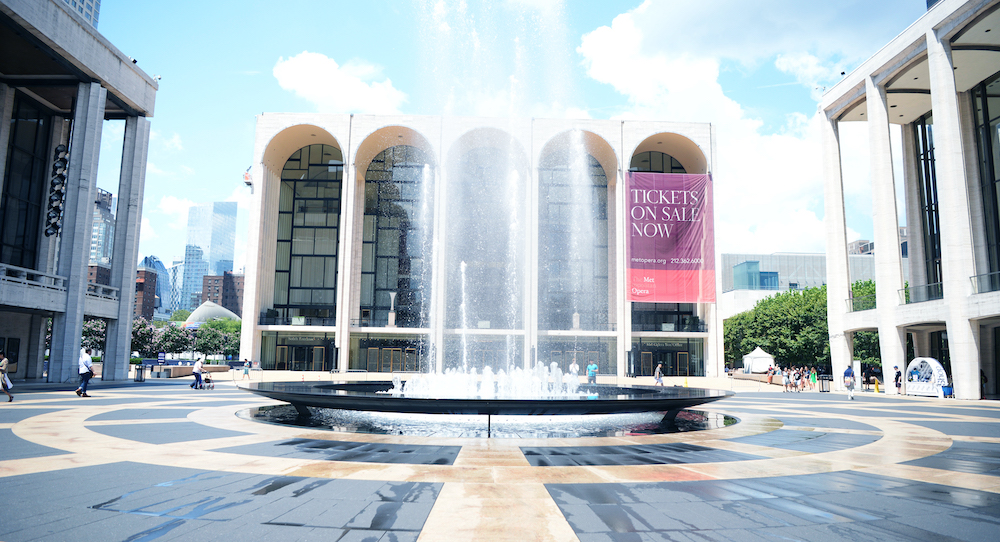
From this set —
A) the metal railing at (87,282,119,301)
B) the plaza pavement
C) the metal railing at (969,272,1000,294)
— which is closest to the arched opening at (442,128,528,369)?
the metal railing at (87,282,119,301)

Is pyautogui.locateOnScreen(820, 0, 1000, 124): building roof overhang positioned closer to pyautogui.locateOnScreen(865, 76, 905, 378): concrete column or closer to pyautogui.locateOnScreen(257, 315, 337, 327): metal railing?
pyautogui.locateOnScreen(865, 76, 905, 378): concrete column

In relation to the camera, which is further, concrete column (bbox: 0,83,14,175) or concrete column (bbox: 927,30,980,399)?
concrete column (bbox: 0,83,14,175)

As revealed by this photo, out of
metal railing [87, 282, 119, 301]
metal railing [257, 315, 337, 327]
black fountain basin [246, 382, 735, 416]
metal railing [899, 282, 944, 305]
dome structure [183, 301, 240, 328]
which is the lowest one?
black fountain basin [246, 382, 735, 416]

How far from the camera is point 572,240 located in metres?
52.7

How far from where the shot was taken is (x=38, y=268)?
30.5 m

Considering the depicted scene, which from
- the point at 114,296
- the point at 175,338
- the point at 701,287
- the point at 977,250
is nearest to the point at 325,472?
the point at 114,296

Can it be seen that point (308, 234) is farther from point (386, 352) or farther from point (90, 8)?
point (90, 8)

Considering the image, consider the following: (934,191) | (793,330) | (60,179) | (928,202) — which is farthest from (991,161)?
(60,179)

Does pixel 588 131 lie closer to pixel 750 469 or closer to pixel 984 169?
pixel 984 169

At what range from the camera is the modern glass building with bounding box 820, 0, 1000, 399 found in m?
26.0

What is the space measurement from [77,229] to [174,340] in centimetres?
5016

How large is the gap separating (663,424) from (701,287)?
36320 mm

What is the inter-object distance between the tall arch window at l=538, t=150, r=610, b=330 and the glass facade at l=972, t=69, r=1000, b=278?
89.1 ft

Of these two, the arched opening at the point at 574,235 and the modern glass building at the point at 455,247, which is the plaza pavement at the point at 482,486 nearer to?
the modern glass building at the point at 455,247
